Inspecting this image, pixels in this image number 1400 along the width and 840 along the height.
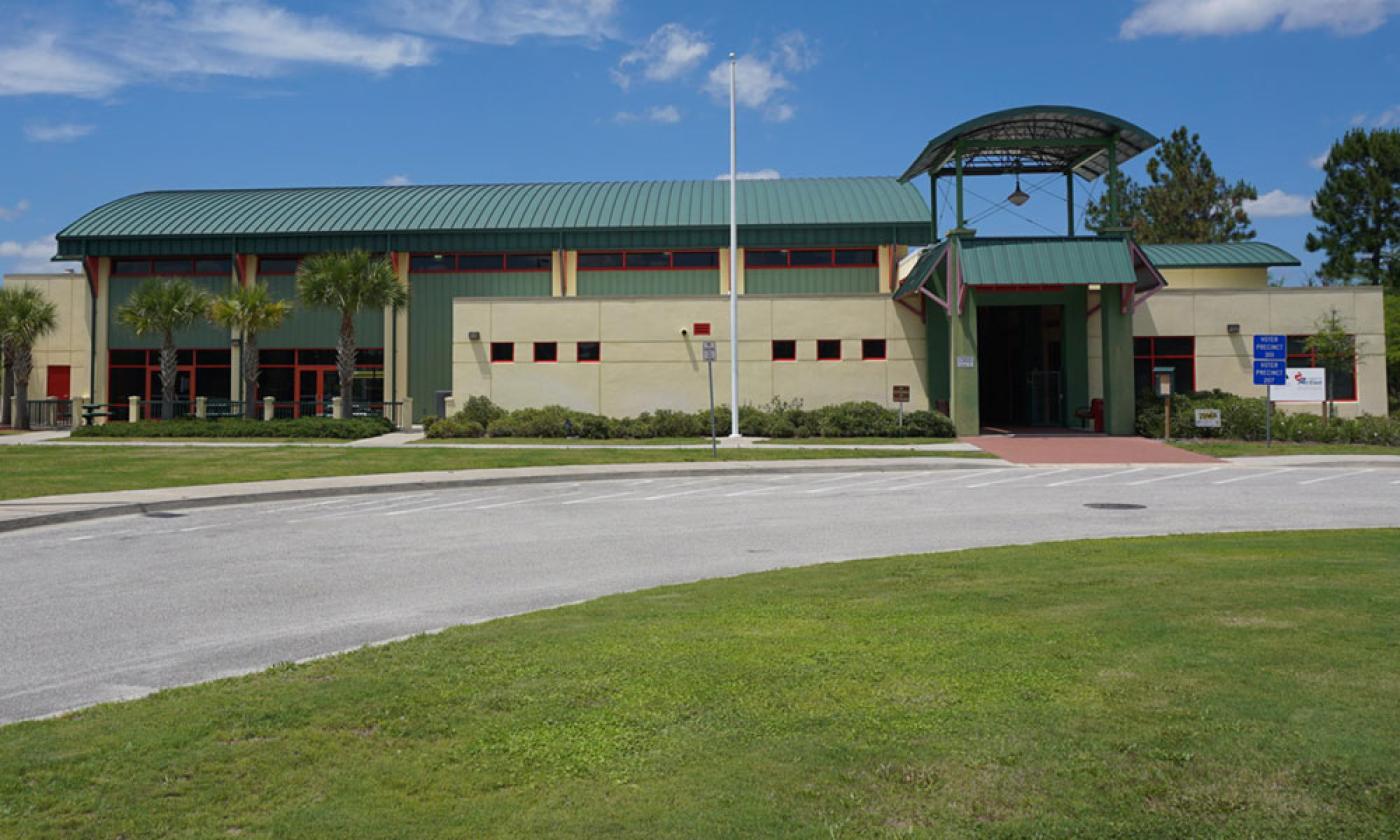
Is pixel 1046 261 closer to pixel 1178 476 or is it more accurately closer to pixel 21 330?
pixel 1178 476

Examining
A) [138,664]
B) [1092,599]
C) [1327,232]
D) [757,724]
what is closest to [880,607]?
[1092,599]

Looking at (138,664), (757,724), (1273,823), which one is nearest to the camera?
(1273,823)

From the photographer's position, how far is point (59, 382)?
43.3 meters

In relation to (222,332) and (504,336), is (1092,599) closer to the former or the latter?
(504,336)

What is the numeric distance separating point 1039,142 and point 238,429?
26.4m

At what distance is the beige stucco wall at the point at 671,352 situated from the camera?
3562 centimetres

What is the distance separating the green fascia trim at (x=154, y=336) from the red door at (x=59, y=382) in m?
2.18

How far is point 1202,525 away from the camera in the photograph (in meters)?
13.0

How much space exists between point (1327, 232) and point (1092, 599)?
64112mm

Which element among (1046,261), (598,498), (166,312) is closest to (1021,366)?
(1046,261)

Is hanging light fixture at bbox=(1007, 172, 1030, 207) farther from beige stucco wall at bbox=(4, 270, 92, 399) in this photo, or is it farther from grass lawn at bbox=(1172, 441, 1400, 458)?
beige stucco wall at bbox=(4, 270, 92, 399)

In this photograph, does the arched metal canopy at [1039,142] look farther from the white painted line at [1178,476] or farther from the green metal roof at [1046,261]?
the white painted line at [1178,476]

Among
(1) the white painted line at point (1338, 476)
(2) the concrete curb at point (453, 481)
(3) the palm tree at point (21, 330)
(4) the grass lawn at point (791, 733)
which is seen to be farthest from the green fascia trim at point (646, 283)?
(4) the grass lawn at point (791, 733)

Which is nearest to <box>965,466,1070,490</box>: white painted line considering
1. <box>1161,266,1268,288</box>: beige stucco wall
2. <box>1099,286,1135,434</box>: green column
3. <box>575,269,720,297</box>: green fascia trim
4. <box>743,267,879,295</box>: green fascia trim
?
<box>1099,286,1135,434</box>: green column
